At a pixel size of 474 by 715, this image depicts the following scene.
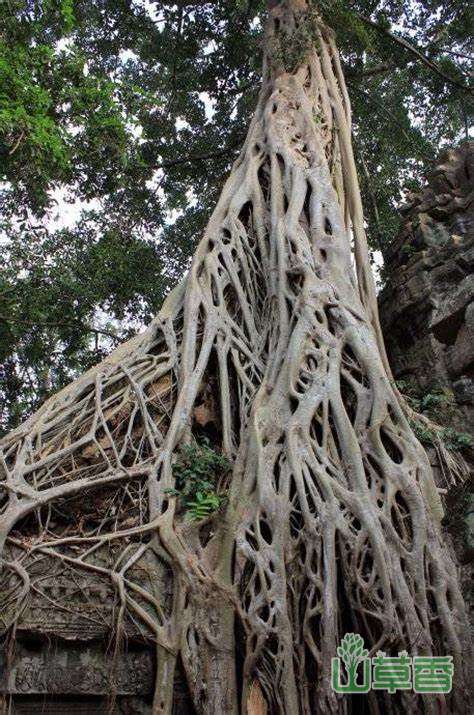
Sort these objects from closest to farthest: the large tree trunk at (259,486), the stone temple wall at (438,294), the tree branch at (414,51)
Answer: the large tree trunk at (259,486), the stone temple wall at (438,294), the tree branch at (414,51)

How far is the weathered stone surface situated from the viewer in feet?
16.2

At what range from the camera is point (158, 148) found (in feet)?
26.5

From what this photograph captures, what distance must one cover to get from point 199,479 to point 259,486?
43cm

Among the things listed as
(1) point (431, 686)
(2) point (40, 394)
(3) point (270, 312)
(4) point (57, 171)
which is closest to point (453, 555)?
(1) point (431, 686)

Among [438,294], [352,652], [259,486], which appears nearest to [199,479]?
[259,486]

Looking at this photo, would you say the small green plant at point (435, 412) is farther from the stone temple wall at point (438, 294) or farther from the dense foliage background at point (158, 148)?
the dense foliage background at point (158, 148)

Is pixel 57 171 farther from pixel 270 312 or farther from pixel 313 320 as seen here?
pixel 313 320

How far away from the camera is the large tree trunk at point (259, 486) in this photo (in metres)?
2.88

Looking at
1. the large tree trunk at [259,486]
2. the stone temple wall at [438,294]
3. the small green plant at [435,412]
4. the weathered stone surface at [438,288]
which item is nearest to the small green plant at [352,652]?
the large tree trunk at [259,486]

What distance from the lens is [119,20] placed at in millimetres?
7555

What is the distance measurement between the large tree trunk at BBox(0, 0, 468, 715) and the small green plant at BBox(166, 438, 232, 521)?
0.21 ft

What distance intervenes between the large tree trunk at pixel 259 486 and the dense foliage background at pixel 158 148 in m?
1.71

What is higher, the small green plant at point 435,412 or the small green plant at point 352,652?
the small green plant at point 435,412

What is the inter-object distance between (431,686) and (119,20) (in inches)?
303
